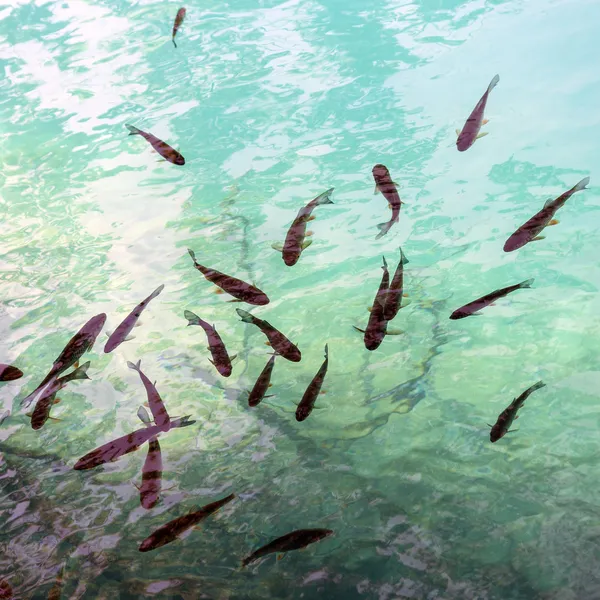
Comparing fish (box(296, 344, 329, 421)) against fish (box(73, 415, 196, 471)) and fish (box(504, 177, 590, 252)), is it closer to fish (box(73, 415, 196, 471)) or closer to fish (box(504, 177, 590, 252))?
fish (box(73, 415, 196, 471))

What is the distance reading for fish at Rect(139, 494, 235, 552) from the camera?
2.14 metres

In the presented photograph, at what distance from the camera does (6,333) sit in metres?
3.65

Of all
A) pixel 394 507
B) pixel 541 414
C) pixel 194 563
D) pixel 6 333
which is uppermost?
pixel 6 333

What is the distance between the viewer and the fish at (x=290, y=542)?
2145mm

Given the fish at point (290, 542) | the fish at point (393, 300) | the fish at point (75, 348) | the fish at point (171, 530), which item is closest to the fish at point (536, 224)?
the fish at point (393, 300)

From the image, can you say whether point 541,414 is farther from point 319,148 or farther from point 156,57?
point 156,57

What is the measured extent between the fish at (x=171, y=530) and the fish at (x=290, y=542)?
24 cm

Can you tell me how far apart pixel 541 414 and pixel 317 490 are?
116 cm

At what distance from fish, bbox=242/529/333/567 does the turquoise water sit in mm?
46

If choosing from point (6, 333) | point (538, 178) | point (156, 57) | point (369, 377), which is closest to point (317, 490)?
point (369, 377)

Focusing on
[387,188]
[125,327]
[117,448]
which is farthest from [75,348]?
[387,188]

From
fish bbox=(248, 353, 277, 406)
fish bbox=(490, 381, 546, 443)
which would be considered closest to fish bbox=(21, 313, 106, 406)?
fish bbox=(248, 353, 277, 406)

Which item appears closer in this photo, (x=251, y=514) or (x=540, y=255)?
(x=251, y=514)

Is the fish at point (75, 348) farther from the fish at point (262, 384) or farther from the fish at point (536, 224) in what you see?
the fish at point (536, 224)
